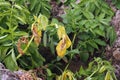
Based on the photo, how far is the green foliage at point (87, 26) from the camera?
2.70m

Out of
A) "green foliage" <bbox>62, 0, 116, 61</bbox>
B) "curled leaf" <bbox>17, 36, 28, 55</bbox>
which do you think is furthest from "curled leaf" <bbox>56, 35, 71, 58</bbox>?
"green foliage" <bbox>62, 0, 116, 61</bbox>

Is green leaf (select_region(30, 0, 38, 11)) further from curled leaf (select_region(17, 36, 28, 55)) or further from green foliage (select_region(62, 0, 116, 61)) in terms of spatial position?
curled leaf (select_region(17, 36, 28, 55))

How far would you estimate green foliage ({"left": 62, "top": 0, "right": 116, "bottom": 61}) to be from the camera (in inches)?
106

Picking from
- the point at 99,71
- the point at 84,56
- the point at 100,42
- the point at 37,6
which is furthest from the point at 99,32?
the point at 37,6

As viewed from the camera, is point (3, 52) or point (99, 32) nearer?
point (3, 52)

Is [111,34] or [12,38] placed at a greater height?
[12,38]

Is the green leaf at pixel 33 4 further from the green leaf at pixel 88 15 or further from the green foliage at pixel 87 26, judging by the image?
the green leaf at pixel 88 15

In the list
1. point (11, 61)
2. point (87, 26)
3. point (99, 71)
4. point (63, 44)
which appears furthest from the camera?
point (87, 26)

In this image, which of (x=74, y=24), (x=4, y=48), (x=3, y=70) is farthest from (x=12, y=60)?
(x=74, y=24)

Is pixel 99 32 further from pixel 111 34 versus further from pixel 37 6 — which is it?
pixel 37 6

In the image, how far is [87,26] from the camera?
2672mm

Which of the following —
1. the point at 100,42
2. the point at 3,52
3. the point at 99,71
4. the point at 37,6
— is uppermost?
the point at 37,6

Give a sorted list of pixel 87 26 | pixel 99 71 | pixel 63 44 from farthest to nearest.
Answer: pixel 87 26 < pixel 99 71 < pixel 63 44

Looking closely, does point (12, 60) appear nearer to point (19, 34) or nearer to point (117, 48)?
point (19, 34)
